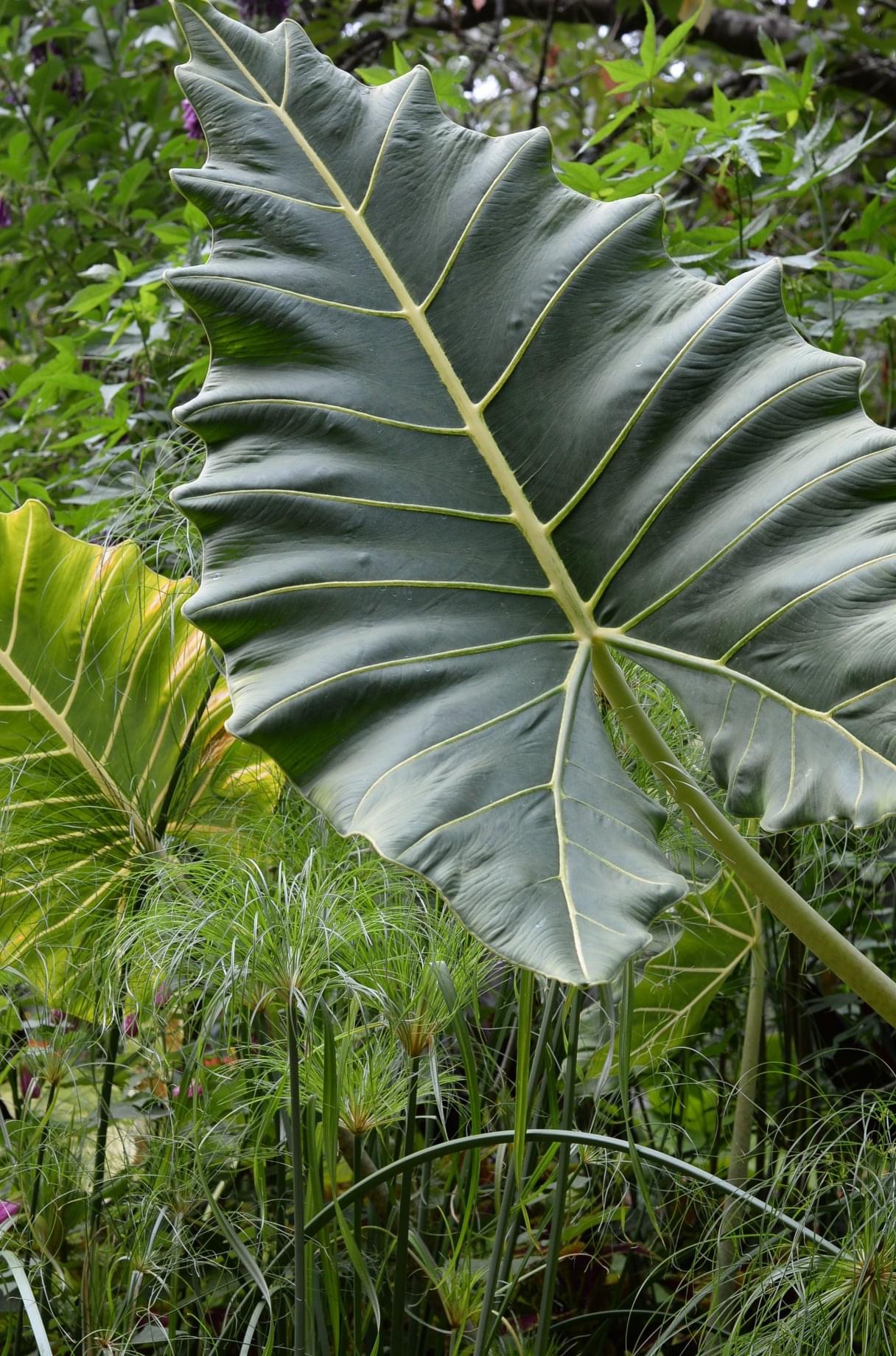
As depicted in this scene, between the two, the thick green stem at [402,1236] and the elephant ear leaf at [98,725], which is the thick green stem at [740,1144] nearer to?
the thick green stem at [402,1236]

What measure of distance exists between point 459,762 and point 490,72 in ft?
11.5

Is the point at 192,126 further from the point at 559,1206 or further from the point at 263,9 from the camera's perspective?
the point at 559,1206

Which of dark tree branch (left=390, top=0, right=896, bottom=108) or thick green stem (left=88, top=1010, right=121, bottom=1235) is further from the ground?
dark tree branch (left=390, top=0, right=896, bottom=108)

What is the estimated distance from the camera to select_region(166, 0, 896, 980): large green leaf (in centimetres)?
90

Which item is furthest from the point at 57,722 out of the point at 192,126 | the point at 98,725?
the point at 192,126

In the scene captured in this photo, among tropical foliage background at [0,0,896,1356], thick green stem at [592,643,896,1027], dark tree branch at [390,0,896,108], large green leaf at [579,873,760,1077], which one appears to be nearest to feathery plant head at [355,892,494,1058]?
tropical foliage background at [0,0,896,1356]

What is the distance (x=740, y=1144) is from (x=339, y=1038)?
52 centimetres

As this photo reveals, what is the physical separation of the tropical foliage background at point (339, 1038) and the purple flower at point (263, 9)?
67cm

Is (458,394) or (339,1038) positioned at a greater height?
(458,394)

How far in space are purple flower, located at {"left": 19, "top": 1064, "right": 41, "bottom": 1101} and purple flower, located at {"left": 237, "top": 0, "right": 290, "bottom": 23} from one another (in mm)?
2060

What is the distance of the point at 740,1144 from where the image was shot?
4.49ft

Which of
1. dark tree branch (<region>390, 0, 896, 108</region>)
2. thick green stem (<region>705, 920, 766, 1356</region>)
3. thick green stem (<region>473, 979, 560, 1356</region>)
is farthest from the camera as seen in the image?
dark tree branch (<region>390, 0, 896, 108</region>)

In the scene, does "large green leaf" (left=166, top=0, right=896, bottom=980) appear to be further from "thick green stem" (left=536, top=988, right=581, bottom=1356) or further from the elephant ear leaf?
the elephant ear leaf

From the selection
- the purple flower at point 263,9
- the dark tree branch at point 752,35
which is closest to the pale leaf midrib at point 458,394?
the purple flower at point 263,9
